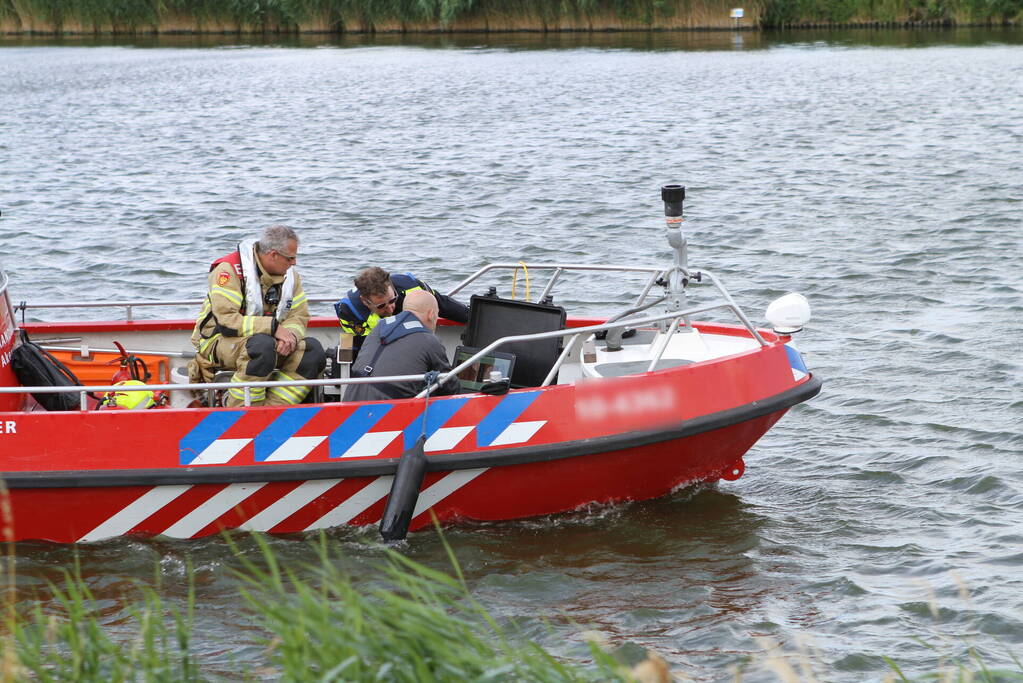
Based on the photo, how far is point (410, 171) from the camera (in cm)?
2083

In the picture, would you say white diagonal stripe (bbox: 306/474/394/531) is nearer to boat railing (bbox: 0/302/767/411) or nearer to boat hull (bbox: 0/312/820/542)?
boat hull (bbox: 0/312/820/542)

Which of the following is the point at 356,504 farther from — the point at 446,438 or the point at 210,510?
the point at 210,510

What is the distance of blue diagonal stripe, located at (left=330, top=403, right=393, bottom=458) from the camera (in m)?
6.92

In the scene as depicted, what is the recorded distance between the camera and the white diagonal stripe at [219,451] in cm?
687

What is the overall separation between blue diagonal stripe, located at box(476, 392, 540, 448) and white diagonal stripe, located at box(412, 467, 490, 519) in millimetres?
191

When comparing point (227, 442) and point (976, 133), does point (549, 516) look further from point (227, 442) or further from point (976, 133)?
point (976, 133)

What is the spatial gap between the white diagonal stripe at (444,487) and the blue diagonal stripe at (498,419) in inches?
7.5

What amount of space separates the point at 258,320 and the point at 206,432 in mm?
830

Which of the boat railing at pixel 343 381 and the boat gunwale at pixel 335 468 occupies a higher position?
the boat railing at pixel 343 381

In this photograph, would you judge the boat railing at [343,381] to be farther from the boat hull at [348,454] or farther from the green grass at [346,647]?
the green grass at [346,647]

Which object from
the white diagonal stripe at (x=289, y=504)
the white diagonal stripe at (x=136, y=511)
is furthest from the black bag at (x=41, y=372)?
the white diagonal stripe at (x=289, y=504)

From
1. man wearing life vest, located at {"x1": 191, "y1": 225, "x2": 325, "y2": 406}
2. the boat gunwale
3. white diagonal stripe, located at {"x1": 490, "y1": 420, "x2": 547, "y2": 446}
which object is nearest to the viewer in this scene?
the boat gunwale

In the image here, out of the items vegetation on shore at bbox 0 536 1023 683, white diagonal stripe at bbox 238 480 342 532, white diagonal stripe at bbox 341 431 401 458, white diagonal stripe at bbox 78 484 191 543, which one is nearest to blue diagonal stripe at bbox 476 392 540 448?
white diagonal stripe at bbox 341 431 401 458

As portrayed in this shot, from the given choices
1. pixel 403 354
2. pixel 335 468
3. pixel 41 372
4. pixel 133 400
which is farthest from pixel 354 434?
pixel 41 372
